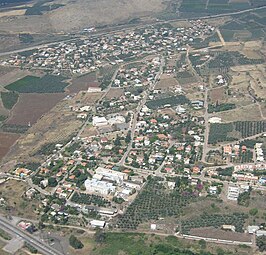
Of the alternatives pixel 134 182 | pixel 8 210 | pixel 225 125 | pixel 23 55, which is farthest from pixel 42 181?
pixel 23 55

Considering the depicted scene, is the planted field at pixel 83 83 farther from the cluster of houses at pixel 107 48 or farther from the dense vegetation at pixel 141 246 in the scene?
the dense vegetation at pixel 141 246

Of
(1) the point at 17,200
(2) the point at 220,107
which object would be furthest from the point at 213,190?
(2) the point at 220,107

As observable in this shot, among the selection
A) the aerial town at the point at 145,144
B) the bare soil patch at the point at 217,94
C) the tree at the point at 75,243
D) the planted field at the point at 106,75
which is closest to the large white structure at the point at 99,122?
the aerial town at the point at 145,144

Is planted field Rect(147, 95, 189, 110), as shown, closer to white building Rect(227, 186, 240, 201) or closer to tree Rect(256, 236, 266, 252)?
white building Rect(227, 186, 240, 201)

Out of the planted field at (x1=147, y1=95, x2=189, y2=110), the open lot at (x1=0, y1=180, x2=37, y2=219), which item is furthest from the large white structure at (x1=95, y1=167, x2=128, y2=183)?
the planted field at (x1=147, y1=95, x2=189, y2=110)

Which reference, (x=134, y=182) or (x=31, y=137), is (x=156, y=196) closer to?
(x=134, y=182)

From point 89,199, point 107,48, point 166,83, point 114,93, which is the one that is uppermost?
point 89,199

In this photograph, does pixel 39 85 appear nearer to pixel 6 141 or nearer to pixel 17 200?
pixel 6 141
